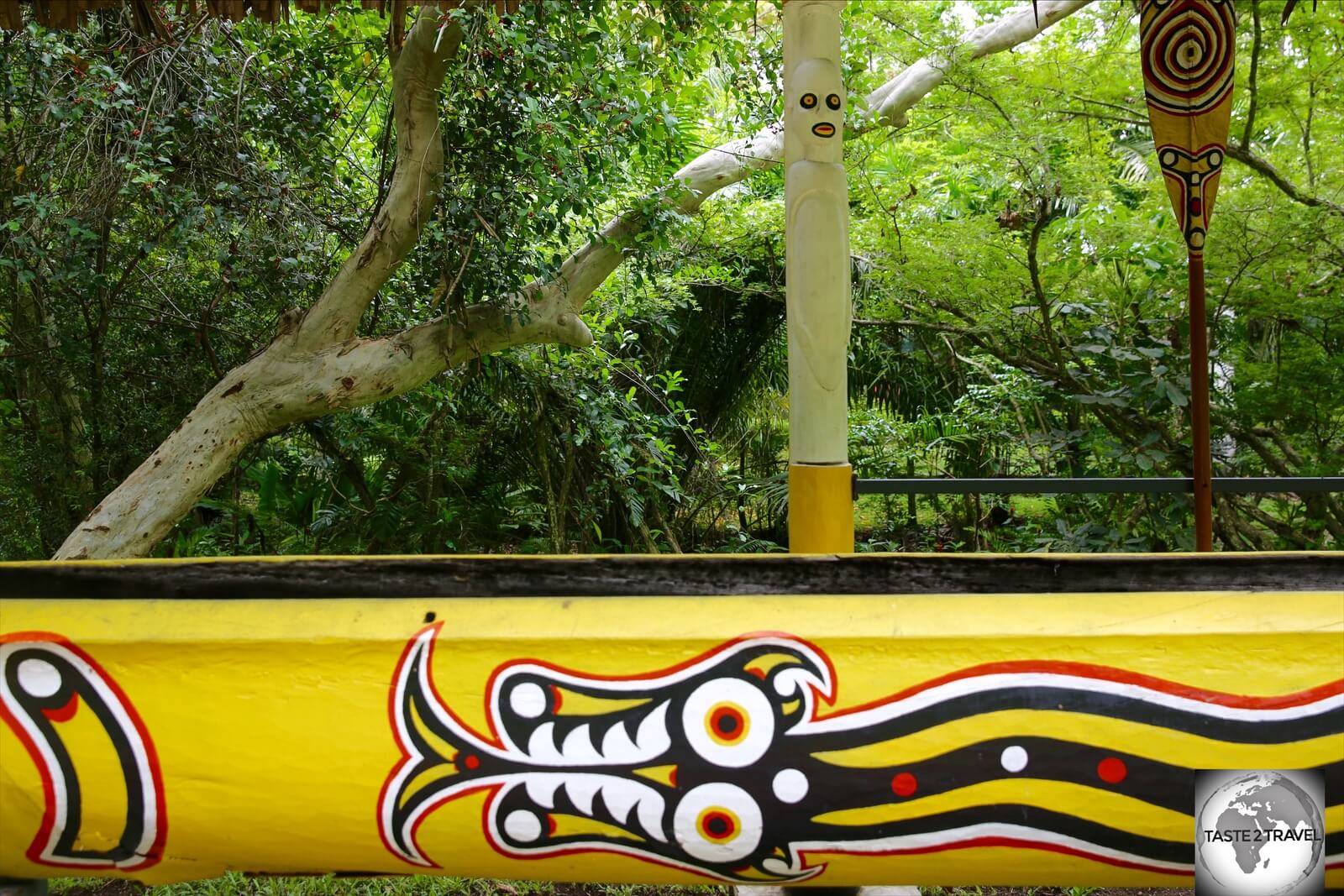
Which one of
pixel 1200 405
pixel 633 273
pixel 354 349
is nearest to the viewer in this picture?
pixel 1200 405

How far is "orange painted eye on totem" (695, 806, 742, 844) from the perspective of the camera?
3.67 ft

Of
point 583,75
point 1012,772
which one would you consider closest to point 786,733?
point 1012,772

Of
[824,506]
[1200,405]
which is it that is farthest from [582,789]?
[1200,405]

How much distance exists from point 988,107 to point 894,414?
7.38ft

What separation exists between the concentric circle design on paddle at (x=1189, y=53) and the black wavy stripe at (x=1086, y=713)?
1.96 metres

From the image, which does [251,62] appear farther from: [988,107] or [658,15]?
[988,107]

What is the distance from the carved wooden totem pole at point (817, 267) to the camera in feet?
7.97

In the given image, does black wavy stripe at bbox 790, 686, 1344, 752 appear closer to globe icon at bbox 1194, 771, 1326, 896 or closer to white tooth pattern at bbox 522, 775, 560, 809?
globe icon at bbox 1194, 771, 1326, 896

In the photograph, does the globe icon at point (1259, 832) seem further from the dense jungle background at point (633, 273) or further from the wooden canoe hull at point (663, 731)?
the dense jungle background at point (633, 273)

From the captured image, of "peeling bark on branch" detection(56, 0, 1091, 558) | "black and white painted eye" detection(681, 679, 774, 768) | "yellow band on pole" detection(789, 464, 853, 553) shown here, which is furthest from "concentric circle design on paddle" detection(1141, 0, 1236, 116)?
"black and white painted eye" detection(681, 679, 774, 768)

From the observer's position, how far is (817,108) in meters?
2.43

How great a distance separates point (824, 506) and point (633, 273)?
162 centimetres

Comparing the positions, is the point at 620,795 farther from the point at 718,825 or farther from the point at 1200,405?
the point at 1200,405

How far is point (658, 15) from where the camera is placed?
3.60 meters
